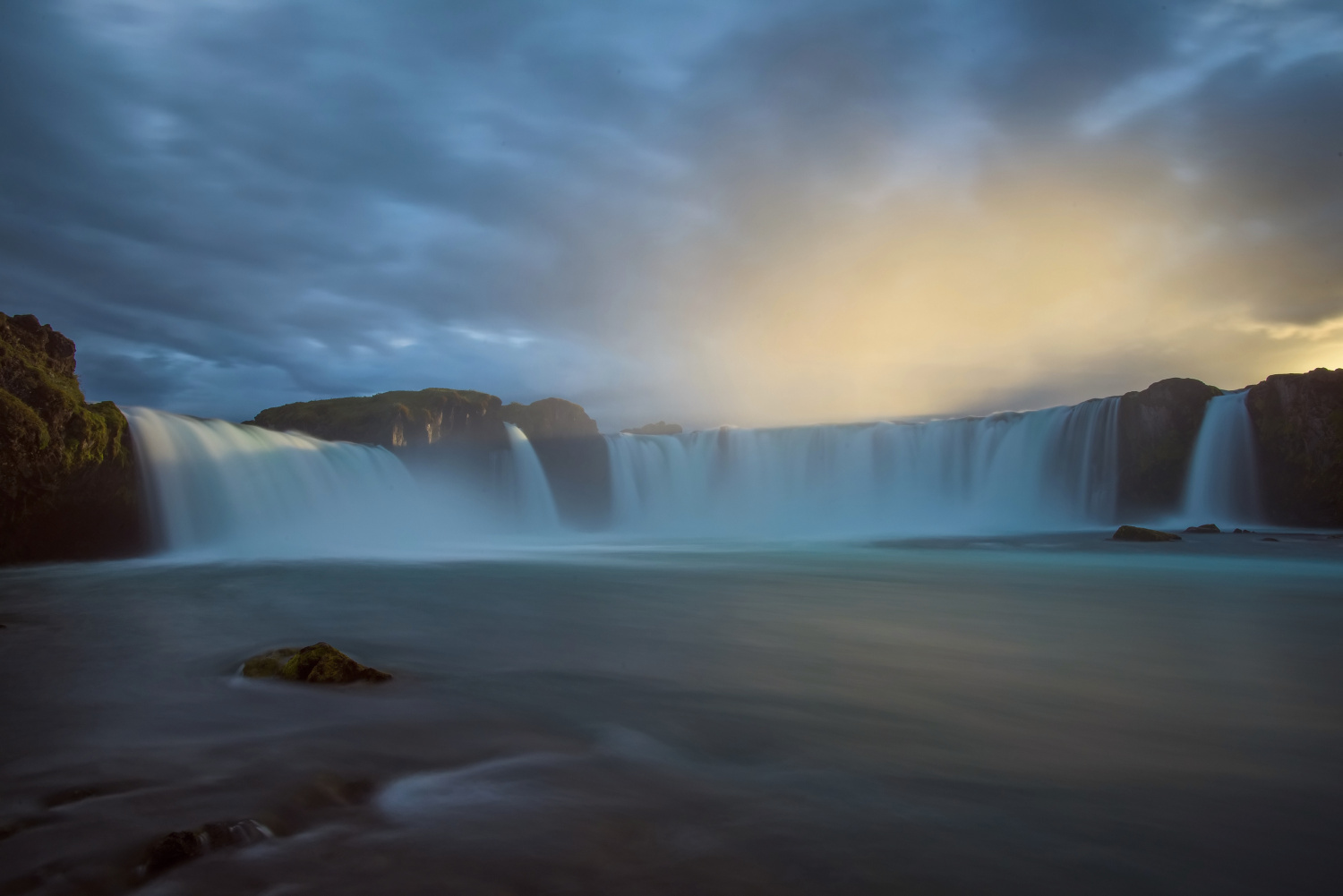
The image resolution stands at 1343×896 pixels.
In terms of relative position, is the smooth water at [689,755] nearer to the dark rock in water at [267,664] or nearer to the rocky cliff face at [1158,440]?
the dark rock in water at [267,664]

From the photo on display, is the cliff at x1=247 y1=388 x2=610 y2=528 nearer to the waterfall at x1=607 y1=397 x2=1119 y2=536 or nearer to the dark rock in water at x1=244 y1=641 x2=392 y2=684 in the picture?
the waterfall at x1=607 y1=397 x2=1119 y2=536

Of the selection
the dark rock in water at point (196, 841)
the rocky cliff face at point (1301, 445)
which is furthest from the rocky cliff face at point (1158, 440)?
the dark rock in water at point (196, 841)

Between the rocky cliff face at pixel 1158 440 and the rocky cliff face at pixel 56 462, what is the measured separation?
3999cm

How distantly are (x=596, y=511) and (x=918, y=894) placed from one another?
43.7 metres

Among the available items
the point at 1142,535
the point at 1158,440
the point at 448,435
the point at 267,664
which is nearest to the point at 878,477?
the point at 1158,440

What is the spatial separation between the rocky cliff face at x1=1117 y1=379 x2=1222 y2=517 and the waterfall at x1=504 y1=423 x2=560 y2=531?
31467 mm

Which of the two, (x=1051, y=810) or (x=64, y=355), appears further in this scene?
(x=64, y=355)

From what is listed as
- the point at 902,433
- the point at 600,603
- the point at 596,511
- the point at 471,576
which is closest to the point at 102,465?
the point at 471,576

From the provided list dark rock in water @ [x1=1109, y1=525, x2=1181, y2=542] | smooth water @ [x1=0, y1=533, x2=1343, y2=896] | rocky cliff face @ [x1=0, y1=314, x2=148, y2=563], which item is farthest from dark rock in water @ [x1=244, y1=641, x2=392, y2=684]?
dark rock in water @ [x1=1109, y1=525, x2=1181, y2=542]

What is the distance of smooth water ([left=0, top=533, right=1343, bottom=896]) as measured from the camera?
102 inches

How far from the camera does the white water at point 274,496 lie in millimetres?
20484

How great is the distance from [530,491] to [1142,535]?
32.0 meters

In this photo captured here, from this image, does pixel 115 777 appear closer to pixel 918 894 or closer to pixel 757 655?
pixel 918 894

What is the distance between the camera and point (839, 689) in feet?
17.8
